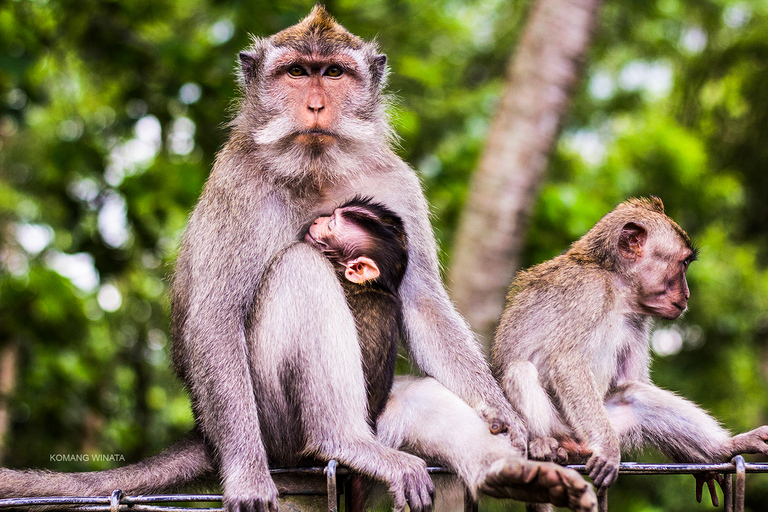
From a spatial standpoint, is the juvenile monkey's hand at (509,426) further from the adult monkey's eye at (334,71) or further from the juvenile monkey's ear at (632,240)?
the adult monkey's eye at (334,71)

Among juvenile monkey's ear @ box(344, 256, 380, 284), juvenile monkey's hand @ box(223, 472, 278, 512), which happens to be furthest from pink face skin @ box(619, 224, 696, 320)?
juvenile monkey's hand @ box(223, 472, 278, 512)

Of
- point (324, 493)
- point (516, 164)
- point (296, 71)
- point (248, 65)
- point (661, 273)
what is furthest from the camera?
point (516, 164)

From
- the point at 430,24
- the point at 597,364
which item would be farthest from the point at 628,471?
the point at 430,24

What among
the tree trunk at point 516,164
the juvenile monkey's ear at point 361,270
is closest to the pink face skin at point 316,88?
the juvenile monkey's ear at point 361,270

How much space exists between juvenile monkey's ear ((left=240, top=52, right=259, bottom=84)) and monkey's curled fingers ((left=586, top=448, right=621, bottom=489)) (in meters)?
2.37

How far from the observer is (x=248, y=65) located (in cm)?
369

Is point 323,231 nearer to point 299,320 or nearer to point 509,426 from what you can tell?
point 299,320

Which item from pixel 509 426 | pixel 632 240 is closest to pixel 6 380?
pixel 509 426

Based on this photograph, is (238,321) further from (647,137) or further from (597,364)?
(647,137)

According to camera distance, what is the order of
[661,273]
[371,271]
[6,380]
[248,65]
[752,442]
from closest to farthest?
1. [752,442]
2. [371,271]
3. [661,273]
4. [248,65]
5. [6,380]

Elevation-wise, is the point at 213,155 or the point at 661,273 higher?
the point at 213,155

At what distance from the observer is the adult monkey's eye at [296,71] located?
11.4 ft

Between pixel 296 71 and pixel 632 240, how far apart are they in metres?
1.78

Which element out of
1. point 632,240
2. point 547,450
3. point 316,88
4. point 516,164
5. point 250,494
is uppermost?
point 516,164
